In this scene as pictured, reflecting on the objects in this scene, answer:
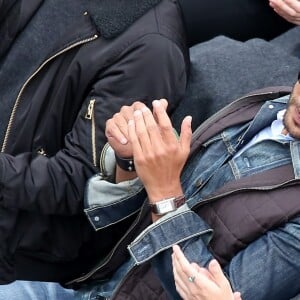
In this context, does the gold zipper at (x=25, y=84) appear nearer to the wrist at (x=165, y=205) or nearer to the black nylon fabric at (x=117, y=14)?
the black nylon fabric at (x=117, y=14)

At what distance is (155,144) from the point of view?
48.0 inches

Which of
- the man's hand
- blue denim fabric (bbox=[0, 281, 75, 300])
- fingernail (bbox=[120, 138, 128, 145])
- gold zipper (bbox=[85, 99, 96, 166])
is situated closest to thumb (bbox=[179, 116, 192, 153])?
the man's hand

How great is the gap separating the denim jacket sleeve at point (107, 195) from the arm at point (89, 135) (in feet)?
0.07

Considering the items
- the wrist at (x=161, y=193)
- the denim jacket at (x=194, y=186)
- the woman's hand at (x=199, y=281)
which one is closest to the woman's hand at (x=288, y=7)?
the denim jacket at (x=194, y=186)

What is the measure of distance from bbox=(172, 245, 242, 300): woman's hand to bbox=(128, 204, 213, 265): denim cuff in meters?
0.05

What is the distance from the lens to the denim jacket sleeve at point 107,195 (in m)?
1.37

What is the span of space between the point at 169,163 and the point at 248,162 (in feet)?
0.70

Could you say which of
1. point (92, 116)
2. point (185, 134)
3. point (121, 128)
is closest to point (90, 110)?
point (92, 116)

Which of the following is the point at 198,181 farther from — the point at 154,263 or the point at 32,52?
the point at 32,52

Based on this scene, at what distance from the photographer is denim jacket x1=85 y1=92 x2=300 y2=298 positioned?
1.25 meters

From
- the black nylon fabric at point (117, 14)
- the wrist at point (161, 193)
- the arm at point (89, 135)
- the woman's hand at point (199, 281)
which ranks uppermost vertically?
the black nylon fabric at point (117, 14)

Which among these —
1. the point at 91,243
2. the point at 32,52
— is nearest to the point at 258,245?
the point at 91,243

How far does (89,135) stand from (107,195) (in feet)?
0.40

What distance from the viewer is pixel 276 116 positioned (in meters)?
1.44
